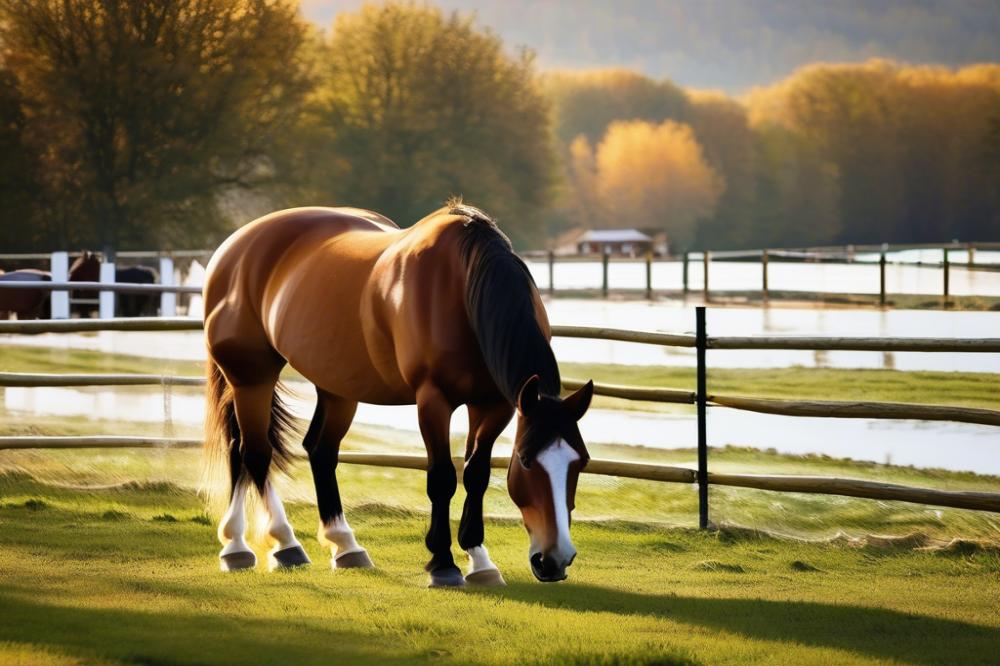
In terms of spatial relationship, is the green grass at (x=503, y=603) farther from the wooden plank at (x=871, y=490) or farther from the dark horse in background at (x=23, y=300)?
the dark horse in background at (x=23, y=300)

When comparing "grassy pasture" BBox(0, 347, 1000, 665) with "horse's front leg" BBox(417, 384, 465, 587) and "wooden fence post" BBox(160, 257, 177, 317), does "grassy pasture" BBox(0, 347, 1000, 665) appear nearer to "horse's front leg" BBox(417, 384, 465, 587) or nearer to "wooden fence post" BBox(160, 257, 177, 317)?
"horse's front leg" BBox(417, 384, 465, 587)

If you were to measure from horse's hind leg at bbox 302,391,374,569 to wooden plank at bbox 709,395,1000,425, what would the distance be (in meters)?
2.27

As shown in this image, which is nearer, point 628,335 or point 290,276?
point 290,276

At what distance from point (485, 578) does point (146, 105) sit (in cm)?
3162

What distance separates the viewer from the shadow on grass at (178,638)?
429 centimetres

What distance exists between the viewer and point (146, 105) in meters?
34.8

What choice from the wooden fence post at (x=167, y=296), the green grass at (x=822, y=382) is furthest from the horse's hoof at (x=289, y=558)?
the wooden fence post at (x=167, y=296)

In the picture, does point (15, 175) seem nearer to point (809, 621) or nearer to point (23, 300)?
point (23, 300)

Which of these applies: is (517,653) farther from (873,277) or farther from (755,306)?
(873,277)

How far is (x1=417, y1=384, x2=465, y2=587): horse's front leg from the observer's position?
16.9 feet

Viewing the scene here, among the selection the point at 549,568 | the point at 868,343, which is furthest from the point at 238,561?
the point at 868,343

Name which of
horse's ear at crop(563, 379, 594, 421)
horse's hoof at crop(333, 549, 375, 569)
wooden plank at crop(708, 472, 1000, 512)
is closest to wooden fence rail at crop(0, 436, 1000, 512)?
wooden plank at crop(708, 472, 1000, 512)

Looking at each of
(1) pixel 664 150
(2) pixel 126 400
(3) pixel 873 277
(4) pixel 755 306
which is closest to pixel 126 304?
(2) pixel 126 400

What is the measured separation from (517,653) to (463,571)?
1.57 metres
